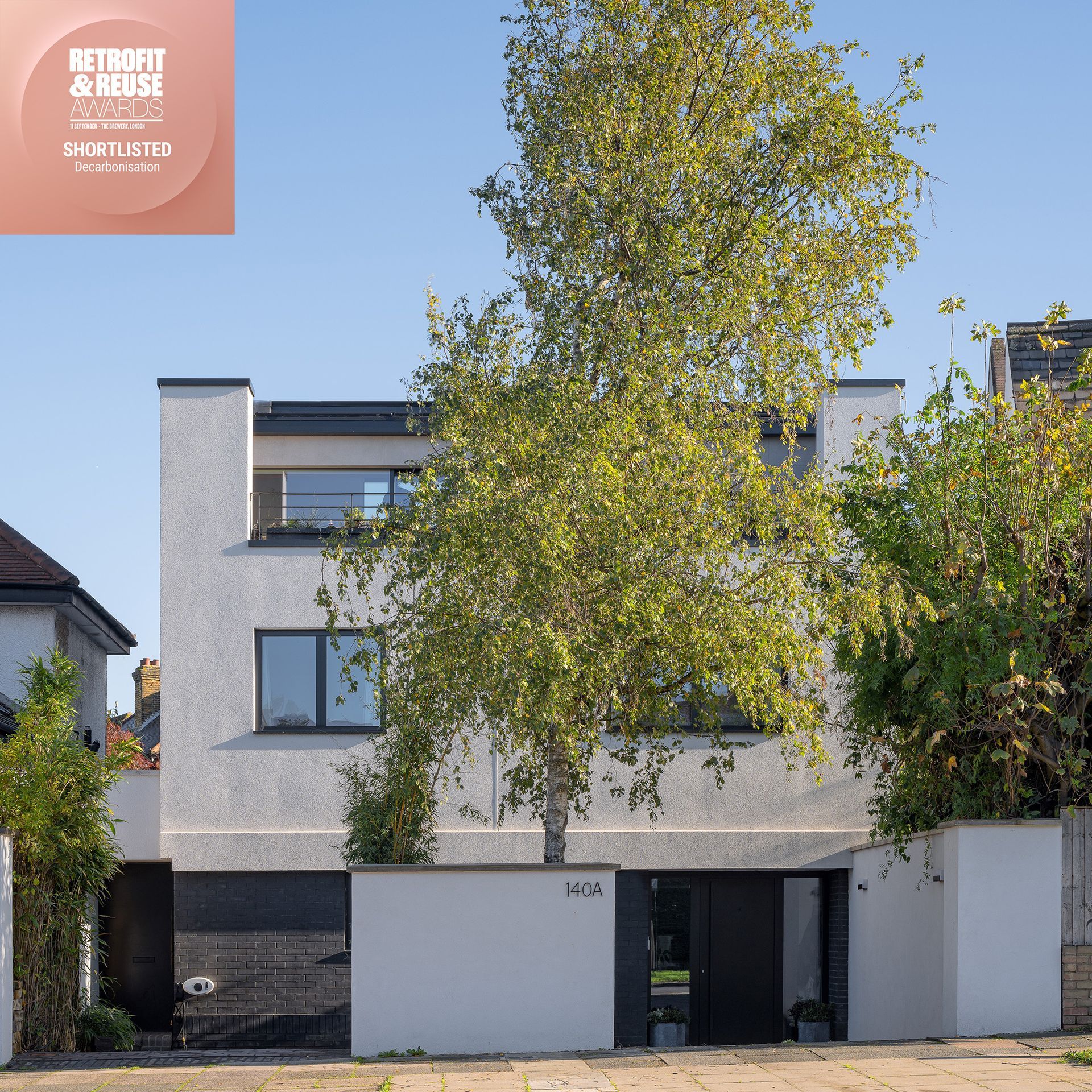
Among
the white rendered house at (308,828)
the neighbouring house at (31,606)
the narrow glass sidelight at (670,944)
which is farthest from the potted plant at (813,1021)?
the neighbouring house at (31,606)

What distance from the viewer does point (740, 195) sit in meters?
12.4

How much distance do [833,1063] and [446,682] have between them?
165 inches

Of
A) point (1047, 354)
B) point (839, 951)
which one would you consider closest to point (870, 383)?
point (1047, 354)

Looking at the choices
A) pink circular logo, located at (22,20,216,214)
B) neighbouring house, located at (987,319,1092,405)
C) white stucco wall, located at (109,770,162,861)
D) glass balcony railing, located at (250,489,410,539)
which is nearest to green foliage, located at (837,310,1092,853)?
neighbouring house, located at (987,319,1092,405)

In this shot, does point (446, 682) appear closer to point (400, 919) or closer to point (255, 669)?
point (400, 919)

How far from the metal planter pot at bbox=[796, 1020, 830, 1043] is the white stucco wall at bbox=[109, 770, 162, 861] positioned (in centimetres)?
837

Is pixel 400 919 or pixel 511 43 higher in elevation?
pixel 511 43

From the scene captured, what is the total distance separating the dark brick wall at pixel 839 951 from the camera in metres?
16.7

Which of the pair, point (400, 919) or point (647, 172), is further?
point (647, 172)

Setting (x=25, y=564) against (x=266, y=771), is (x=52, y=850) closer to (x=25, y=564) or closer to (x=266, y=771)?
(x=266, y=771)

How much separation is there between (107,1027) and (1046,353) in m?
13.8

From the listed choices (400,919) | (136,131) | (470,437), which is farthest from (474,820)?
(136,131)

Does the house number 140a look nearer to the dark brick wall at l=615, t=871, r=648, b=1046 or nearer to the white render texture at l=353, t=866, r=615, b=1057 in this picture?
the white render texture at l=353, t=866, r=615, b=1057

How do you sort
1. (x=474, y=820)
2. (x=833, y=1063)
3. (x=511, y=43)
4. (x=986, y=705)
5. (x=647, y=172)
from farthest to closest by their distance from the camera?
(x=474, y=820)
(x=511, y=43)
(x=647, y=172)
(x=986, y=705)
(x=833, y=1063)
